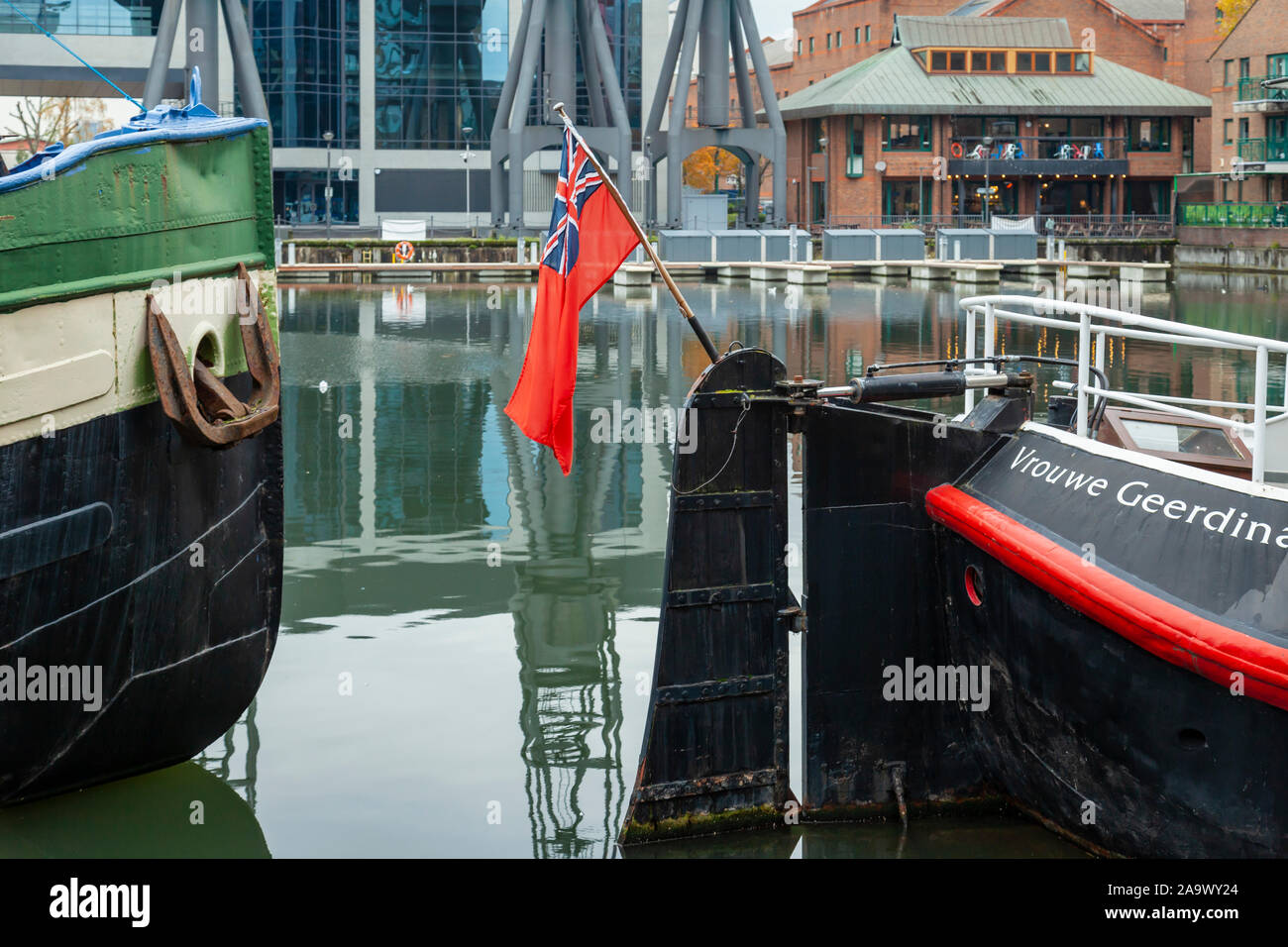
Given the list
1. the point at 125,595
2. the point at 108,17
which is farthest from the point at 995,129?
the point at 125,595

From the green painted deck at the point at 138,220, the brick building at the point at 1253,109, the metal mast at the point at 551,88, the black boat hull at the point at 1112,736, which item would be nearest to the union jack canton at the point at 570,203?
the green painted deck at the point at 138,220

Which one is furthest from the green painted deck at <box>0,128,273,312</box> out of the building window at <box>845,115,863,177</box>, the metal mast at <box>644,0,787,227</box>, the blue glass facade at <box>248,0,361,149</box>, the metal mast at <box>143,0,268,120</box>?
the building window at <box>845,115,863,177</box>

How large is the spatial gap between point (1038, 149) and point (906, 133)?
276 inches

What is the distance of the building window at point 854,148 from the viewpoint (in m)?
82.2

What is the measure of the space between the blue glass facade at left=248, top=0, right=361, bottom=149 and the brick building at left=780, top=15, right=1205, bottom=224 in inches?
927

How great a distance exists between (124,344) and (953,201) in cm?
7880

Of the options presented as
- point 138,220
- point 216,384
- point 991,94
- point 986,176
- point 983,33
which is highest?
point 983,33

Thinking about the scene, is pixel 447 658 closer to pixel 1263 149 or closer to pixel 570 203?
pixel 570 203

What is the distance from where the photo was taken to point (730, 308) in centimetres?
4675

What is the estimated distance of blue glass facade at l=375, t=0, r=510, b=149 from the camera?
3236 inches

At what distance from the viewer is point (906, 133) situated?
269 feet

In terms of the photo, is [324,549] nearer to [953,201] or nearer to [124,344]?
[124,344]

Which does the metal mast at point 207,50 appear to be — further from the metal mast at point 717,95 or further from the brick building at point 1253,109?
the brick building at point 1253,109
